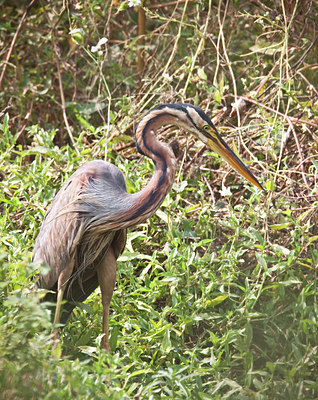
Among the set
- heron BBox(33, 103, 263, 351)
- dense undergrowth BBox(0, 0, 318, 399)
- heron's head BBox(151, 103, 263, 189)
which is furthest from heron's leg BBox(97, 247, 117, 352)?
heron's head BBox(151, 103, 263, 189)

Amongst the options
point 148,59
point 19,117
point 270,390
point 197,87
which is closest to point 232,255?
point 270,390

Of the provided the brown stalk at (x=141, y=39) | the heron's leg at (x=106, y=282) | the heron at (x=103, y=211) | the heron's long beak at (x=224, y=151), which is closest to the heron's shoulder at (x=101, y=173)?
the heron at (x=103, y=211)

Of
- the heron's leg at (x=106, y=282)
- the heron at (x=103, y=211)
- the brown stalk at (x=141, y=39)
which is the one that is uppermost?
the brown stalk at (x=141, y=39)

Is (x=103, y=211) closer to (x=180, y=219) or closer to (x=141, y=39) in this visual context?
(x=180, y=219)

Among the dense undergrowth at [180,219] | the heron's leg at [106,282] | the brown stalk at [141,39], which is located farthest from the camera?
the brown stalk at [141,39]

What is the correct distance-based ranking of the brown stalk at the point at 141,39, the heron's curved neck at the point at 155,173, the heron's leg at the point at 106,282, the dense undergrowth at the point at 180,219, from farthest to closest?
1. the brown stalk at the point at 141,39
2. the heron's leg at the point at 106,282
3. the heron's curved neck at the point at 155,173
4. the dense undergrowth at the point at 180,219

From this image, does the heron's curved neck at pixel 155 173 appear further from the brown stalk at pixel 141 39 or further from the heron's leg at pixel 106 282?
the brown stalk at pixel 141 39

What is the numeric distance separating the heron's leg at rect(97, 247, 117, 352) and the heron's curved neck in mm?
Answer: 315

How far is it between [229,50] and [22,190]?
6.76 feet

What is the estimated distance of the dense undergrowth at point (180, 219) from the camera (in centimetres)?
271

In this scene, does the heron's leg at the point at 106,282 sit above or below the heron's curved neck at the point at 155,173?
below

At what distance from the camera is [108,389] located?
2389 mm

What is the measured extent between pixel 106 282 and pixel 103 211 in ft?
1.24

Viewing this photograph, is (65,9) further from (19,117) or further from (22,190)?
(22,190)
